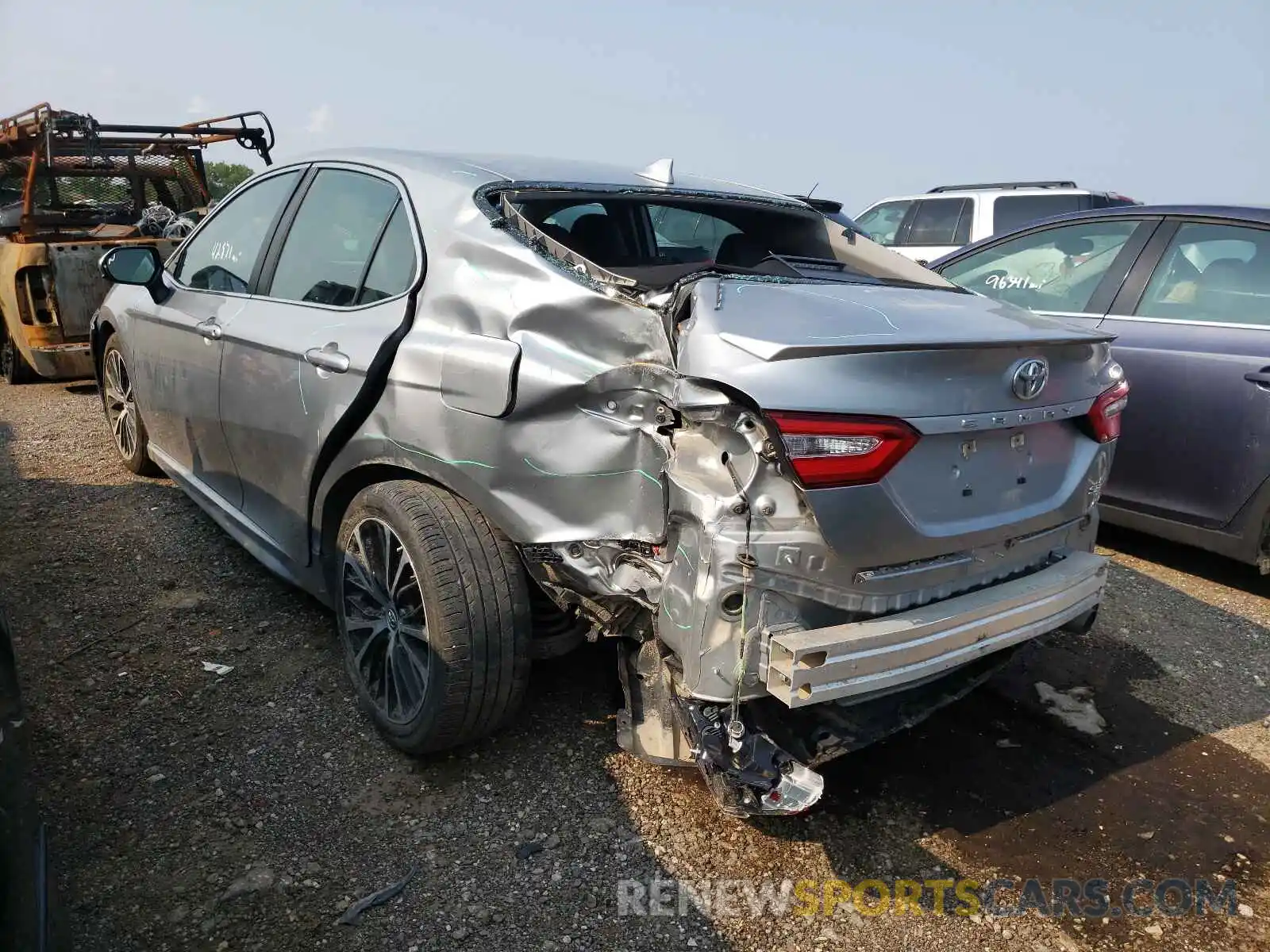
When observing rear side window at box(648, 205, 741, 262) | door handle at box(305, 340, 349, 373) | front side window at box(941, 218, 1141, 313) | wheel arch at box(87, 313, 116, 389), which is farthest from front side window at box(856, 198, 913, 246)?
door handle at box(305, 340, 349, 373)

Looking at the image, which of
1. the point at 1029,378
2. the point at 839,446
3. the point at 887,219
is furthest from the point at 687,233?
the point at 887,219

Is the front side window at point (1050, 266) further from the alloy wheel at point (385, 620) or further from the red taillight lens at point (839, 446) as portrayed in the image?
the alloy wheel at point (385, 620)

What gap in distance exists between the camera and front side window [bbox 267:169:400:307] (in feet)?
9.59

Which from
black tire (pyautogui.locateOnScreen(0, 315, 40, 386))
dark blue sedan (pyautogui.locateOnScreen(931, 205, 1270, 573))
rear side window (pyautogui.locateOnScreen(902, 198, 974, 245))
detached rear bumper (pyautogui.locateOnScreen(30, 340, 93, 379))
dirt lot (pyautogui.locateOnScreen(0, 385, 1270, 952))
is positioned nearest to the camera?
dirt lot (pyautogui.locateOnScreen(0, 385, 1270, 952))

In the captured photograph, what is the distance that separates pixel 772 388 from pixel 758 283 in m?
0.60

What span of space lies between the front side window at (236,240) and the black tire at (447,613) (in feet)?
4.59

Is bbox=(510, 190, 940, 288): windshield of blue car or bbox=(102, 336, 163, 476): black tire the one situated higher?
bbox=(510, 190, 940, 288): windshield of blue car

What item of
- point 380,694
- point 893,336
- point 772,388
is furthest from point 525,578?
point 893,336

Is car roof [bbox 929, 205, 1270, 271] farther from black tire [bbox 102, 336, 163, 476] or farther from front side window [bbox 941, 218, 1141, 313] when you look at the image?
black tire [bbox 102, 336, 163, 476]

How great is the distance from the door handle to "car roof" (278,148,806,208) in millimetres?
601

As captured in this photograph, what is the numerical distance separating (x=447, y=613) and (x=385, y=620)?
0.40 metres

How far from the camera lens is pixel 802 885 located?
2320mm

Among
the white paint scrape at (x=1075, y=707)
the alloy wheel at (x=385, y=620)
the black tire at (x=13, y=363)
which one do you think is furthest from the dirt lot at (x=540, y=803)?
the black tire at (x=13, y=363)

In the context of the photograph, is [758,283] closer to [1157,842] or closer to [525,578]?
[525,578]
